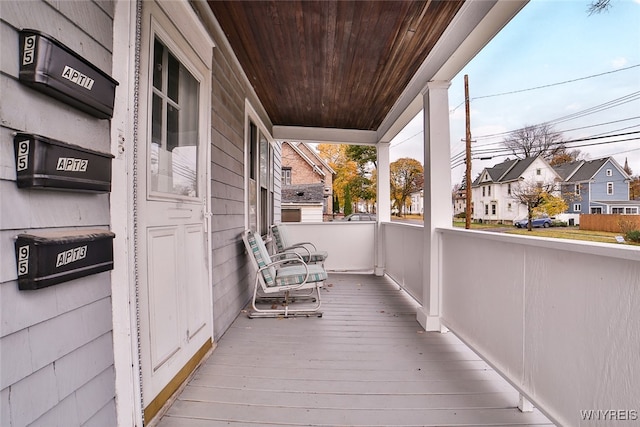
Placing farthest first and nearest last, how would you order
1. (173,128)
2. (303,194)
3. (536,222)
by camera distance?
(303,194)
(173,128)
(536,222)

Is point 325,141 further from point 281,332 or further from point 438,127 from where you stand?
point 281,332

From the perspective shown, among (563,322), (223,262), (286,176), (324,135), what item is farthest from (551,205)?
(286,176)

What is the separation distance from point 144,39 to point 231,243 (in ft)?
6.37

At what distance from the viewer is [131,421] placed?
138cm

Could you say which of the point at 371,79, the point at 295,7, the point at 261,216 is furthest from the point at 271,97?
the point at 295,7

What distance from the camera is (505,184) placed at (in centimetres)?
182

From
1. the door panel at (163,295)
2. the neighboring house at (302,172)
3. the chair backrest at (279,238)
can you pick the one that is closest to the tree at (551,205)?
the door panel at (163,295)

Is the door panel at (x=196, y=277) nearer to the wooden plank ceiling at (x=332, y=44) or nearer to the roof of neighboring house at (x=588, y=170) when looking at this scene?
the wooden plank ceiling at (x=332, y=44)

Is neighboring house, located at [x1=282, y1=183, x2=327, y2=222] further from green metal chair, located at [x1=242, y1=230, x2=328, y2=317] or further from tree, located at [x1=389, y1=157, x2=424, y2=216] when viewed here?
green metal chair, located at [x1=242, y1=230, x2=328, y2=317]

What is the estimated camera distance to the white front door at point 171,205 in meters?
1.61

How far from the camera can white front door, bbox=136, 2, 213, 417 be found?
1613 mm

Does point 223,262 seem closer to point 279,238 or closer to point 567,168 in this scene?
point 279,238

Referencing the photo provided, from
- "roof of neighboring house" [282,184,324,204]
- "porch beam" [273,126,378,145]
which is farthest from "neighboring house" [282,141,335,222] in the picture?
"porch beam" [273,126,378,145]

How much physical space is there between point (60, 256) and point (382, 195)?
200 inches
